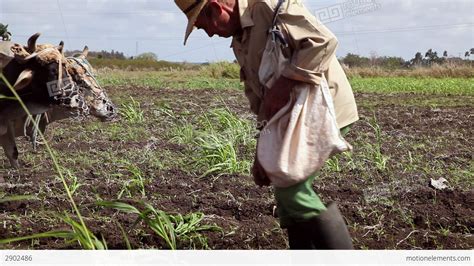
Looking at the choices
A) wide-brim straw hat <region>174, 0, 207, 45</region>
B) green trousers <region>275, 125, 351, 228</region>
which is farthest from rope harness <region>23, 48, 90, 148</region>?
green trousers <region>275, 125, 351, 228</region>

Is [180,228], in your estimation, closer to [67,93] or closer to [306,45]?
[306,45]

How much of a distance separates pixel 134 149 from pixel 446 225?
3585mm

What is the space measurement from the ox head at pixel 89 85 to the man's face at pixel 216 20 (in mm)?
2460

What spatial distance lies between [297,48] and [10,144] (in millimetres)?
3625

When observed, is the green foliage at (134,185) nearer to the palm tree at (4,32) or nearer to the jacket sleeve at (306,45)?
the palm tree at (4,32)

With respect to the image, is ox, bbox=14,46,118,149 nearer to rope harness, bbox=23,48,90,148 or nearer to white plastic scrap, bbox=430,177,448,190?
rope harness, bbox=23,48,90,148

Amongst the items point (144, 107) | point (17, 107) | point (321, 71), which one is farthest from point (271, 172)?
point (144, 107)

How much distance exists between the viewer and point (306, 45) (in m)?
2.88

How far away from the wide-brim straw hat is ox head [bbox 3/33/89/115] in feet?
7.49

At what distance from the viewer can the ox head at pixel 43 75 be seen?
201 inches

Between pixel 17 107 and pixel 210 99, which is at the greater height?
pixel 17 107

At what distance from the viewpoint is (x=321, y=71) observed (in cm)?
292

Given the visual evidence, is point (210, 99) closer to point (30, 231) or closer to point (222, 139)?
point (222, 139)

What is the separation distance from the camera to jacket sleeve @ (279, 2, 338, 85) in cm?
287
